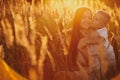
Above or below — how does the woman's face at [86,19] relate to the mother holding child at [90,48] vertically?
above

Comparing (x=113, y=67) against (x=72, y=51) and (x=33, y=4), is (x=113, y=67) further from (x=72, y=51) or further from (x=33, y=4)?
(x=33, y=4)

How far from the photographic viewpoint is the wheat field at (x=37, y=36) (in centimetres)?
405

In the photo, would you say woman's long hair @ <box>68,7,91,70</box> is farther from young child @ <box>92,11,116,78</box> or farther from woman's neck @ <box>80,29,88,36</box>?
young child @ <box>92,11,116,78</box>

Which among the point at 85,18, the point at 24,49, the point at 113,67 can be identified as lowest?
the point at 113,67

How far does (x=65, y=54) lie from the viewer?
4.07 m

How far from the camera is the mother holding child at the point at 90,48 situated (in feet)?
13.4

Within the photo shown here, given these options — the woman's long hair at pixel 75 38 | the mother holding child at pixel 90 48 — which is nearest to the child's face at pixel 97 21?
the mother holding child at pixel 90 48

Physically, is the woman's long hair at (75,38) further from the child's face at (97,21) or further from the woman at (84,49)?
the child's face at (97,21)

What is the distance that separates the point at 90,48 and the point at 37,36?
0.58 metres

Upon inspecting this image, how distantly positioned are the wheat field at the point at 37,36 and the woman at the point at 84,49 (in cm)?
6

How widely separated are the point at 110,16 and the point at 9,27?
1.09 m

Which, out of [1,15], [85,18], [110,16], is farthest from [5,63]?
[110,16]

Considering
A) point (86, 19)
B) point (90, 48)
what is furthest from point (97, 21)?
point (90, 48)

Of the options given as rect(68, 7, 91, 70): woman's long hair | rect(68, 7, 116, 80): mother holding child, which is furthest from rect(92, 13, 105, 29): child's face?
rect(68, 7, 91, 70): woman's long hair
